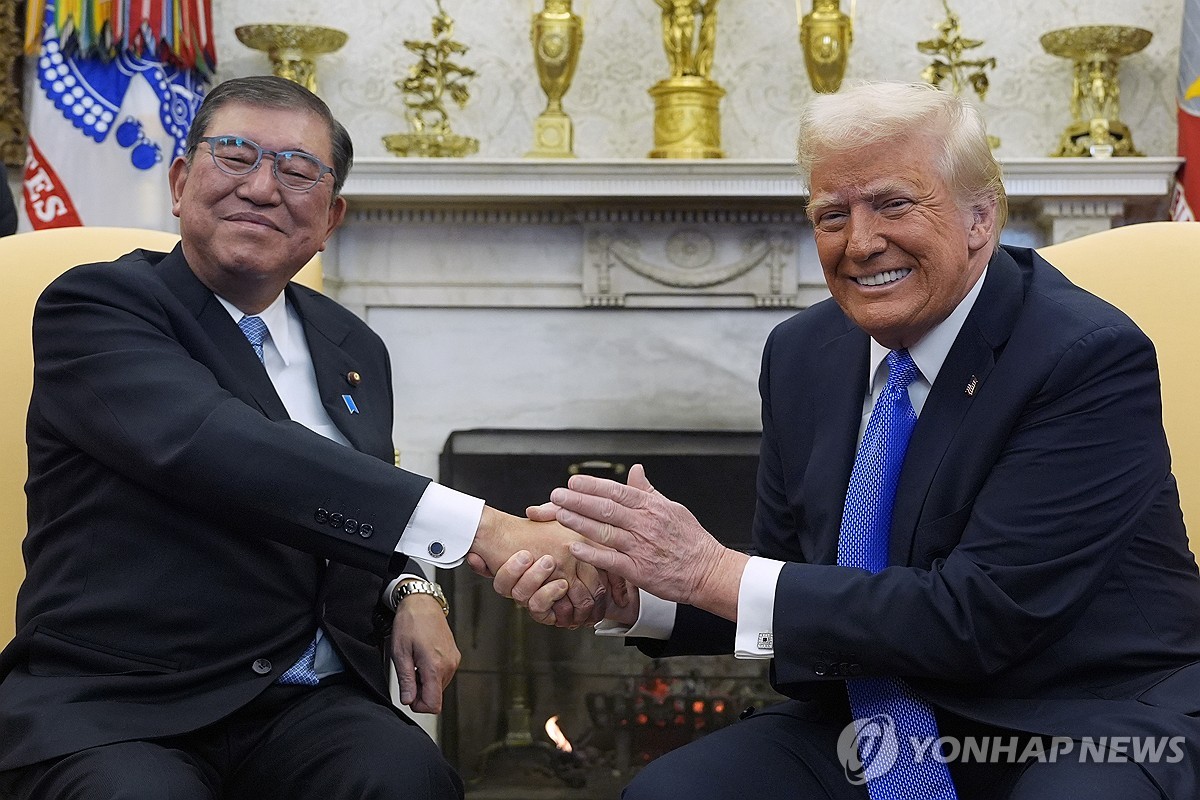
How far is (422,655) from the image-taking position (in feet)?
6.18

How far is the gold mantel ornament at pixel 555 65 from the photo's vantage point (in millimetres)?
3473

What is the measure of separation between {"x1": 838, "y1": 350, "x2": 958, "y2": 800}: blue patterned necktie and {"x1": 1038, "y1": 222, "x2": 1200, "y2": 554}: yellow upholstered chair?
0.51 metres

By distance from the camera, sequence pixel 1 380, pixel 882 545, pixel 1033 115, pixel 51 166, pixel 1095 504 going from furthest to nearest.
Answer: pixel 1033 115, pixel 51 166, pixel 1 380, pixel 882 545, pixel 1095 504

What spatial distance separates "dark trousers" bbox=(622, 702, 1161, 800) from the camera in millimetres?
1569

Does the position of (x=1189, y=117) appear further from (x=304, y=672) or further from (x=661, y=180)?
(x=304, y=672)

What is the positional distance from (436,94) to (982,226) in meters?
2.19

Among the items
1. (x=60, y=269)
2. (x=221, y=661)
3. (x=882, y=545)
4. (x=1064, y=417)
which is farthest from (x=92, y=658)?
(x=1064, y=417)

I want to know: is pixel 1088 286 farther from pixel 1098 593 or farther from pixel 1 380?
pixel 1 380

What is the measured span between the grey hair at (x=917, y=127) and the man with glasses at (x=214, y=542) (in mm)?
654

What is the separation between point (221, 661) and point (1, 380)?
0.66 meters

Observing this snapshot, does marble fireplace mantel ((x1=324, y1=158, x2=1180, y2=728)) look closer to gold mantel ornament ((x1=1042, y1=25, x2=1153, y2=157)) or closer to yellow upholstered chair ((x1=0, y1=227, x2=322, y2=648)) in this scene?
gold mantel ornament ((x1=1042, y1=25, x2=1153, y2=157))

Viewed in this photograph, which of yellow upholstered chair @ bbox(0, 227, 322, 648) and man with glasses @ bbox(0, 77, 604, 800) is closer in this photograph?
man with glasses @ bbox(0, 77, 604, 800)

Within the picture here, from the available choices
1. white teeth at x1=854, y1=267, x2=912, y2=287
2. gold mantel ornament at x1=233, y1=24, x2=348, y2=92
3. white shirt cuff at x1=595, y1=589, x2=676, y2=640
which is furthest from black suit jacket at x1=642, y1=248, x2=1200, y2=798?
gold mantel ornament at x1=233, y1=24, x2=348, y2=92

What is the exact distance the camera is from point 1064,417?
154 cm
